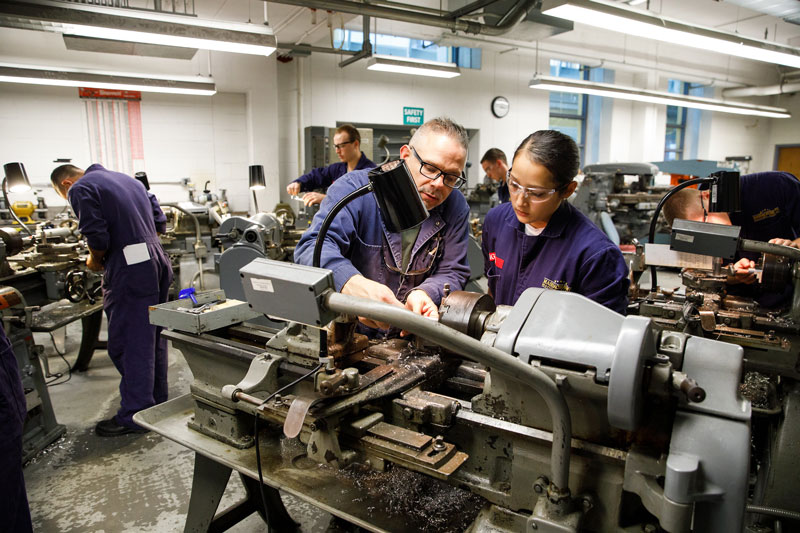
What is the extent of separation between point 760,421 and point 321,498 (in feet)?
5.17

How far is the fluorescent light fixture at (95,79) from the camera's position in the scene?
4.36 meters

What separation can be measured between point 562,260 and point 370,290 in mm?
572

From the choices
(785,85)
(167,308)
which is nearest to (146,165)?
(167,308)

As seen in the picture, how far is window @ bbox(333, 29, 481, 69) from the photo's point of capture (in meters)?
6.77

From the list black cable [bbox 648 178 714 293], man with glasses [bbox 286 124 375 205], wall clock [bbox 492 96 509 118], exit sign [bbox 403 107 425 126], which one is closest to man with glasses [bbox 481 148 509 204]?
man with glasses [bbox 286 124 375 205]

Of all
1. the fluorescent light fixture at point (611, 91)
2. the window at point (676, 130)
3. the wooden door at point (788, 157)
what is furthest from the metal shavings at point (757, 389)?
the wooden door at point (788, 157)

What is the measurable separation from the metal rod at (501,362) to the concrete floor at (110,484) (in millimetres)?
1409

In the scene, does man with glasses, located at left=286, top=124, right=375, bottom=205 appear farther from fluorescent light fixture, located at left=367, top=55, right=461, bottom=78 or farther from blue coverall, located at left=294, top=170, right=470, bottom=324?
fluorescent light fixture, located at left=367, top=55, right=461, bottom=78

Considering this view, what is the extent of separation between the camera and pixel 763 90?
29.3ft

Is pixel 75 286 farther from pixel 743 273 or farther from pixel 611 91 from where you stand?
pixel 611 91

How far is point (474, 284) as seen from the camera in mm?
3643

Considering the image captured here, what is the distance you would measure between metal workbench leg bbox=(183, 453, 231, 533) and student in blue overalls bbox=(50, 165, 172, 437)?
1.30 meters

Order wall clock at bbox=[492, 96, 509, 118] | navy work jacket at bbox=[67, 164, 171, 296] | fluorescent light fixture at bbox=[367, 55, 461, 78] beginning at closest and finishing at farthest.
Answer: navy work jacket at bbox=[67, 164, 171, 296], fluorescent light fixture at bbox=[367, 55, 461, 78], wall clock at bbox=[492, 96, 509, 118]

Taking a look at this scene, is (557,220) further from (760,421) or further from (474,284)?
(474,284)
